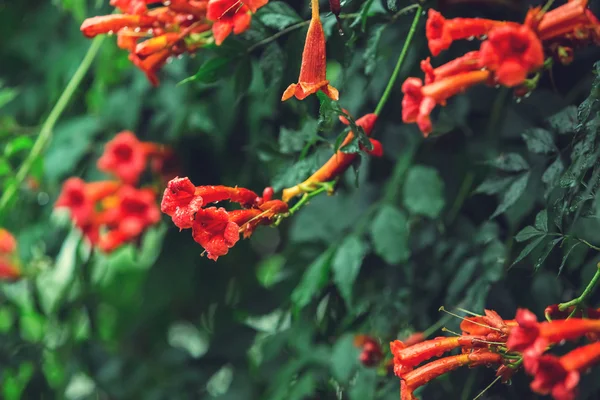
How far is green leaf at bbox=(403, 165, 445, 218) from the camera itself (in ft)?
6.08

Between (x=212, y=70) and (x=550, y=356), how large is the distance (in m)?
0.84

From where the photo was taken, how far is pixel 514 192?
136cm

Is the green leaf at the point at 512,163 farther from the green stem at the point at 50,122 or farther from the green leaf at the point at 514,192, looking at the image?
the green stem at the point at 50,122

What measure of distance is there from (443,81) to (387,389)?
2.57 feet

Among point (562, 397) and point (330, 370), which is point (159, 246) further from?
point (562, 397)

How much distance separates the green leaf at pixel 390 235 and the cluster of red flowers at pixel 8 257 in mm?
1368

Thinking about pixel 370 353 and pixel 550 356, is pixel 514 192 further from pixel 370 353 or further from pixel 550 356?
pixel 370 353

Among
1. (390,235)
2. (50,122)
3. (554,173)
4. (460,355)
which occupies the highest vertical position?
(554,173)

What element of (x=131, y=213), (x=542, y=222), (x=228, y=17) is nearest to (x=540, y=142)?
(x=542, y=222)

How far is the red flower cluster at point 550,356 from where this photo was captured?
95 centimetres

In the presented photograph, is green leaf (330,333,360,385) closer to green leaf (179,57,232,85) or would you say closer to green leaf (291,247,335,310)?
green leaf (291,247,335,310)

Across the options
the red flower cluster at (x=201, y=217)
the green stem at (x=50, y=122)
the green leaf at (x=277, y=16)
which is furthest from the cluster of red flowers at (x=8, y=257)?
the red flower cluster at (x=201, y=217)

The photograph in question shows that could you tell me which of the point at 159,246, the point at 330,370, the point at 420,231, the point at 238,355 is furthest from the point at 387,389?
the point at 159,246

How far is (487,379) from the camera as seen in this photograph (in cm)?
134
